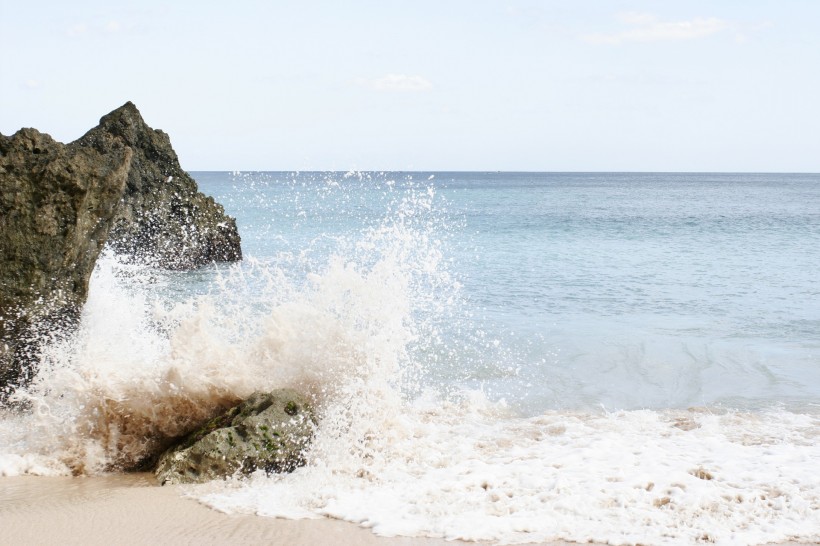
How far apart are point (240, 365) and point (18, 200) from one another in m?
2.17

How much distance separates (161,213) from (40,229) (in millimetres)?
10961

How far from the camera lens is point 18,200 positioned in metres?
5.59

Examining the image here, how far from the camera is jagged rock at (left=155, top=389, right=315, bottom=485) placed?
4525 millimetres

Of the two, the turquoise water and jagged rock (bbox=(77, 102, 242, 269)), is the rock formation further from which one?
jagged rock (bbox=(77, 102, 242, 269))

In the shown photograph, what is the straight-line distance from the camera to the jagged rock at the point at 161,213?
1504 centimetres

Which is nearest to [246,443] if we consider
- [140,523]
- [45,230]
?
[140,523]

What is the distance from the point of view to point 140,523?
3.85 meters

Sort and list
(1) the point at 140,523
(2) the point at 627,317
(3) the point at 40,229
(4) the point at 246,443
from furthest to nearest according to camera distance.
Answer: (2) the point at 627,317
(3) the point at 40,229
(4) the point at 246,443
(1) the point at 140,523

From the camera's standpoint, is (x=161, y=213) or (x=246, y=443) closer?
(x=246, y=443)

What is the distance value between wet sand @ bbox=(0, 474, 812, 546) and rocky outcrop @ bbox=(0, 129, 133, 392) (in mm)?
1564

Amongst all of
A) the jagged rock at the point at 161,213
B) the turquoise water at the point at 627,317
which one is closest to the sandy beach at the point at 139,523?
the turquoise water at the point at 627,317

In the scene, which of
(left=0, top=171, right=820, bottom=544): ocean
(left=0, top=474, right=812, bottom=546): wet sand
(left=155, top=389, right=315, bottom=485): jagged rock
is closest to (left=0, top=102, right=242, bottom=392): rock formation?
(left=0, top=171, right=820, bottom=544): ocean

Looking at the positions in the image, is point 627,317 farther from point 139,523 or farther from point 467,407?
point 139,523

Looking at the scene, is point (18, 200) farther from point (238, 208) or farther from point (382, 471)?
point (238, 208)
